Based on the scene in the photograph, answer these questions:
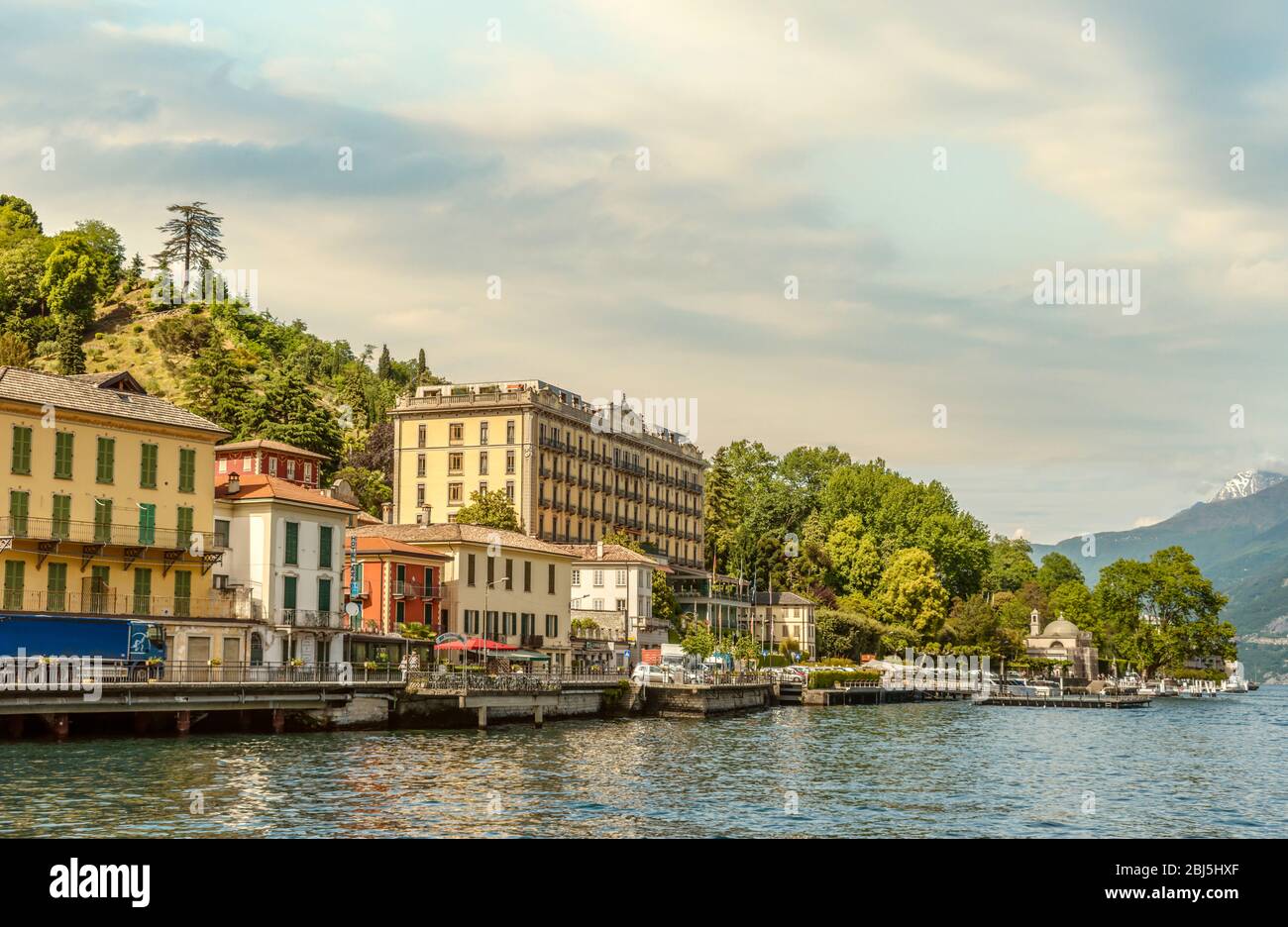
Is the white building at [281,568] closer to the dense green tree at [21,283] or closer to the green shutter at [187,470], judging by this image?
the green shutter at [187,470]

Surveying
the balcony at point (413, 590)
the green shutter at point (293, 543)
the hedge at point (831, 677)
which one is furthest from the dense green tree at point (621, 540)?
the green shutter at point (293, 543)

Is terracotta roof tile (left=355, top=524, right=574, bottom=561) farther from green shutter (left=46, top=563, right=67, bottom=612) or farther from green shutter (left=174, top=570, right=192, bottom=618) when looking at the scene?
green shutter (left=46, top=563, right=67, bottom=612)

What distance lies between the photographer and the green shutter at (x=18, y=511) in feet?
189

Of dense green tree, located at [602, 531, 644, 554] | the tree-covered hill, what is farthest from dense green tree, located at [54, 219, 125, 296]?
dense green tree, located at [602, 531, 644, 554]

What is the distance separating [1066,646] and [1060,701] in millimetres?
65505

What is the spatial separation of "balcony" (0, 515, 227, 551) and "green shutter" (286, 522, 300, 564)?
401cm

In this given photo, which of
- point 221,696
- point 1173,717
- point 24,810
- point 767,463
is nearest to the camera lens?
point 24,810

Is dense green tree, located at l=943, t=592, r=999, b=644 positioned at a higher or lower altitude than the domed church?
higher

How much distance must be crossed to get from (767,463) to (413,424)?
207 ft

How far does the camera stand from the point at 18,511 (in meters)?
57.9

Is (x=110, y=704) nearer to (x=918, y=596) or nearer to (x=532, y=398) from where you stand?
(x=532, y=398)

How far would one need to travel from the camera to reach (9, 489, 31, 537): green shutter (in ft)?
189
